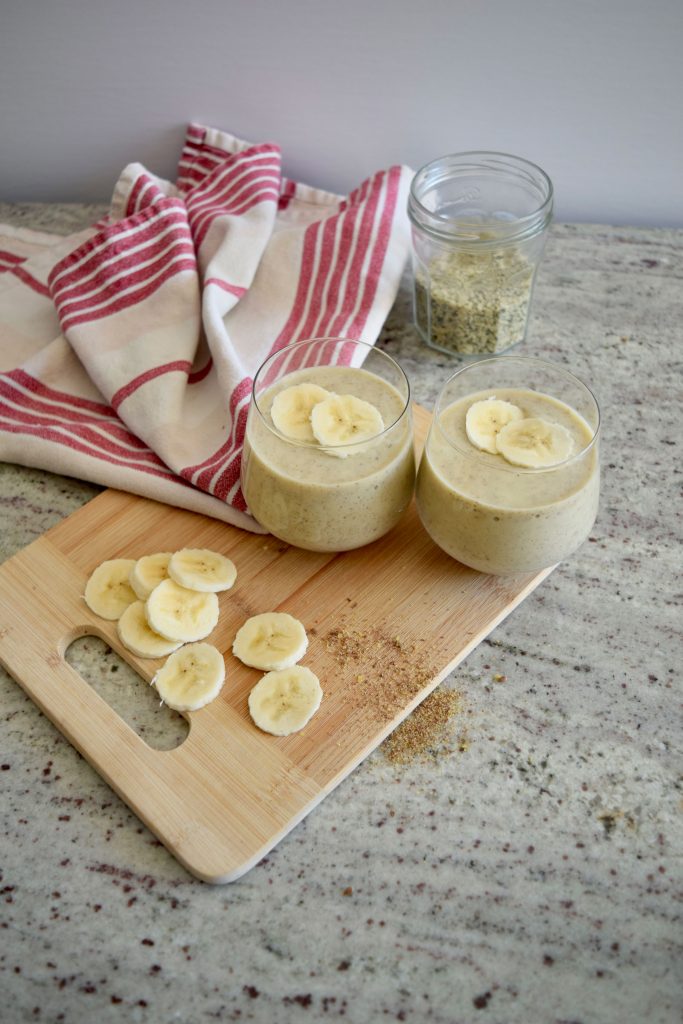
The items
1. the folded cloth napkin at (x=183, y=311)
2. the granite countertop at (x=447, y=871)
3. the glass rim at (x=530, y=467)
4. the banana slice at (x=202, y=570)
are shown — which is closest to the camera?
the granite countertop at (x=447, y=871)

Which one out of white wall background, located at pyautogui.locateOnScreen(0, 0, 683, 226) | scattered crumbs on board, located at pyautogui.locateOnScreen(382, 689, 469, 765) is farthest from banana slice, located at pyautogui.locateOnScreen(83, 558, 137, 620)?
white wall background, located at pyautogui.locateOnScreen(0, 0, 683, 226)

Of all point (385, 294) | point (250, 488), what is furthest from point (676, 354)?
point (250, 488)

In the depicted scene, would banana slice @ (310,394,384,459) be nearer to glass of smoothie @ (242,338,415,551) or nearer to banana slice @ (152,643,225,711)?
glass of smoothie @ (242,338,415,551)

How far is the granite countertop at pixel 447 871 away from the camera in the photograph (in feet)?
2.99

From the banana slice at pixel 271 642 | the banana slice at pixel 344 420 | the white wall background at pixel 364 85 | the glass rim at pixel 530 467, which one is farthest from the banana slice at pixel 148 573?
the white wall background at pixel 364 85

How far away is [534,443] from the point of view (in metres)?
1.10

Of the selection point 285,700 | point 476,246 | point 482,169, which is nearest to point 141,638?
point 285,700

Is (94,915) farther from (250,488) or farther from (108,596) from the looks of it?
(250,488)

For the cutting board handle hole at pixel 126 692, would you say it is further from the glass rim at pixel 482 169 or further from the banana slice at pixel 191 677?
the glass rim at pixel 482 169

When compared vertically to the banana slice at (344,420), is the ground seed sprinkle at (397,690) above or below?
below

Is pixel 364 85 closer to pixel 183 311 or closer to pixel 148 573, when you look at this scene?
pixel 183 311

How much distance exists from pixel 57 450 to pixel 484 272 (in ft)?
2.11

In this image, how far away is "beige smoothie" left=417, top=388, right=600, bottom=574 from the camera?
1073mm

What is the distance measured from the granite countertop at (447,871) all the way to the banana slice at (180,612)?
0.30 ft
